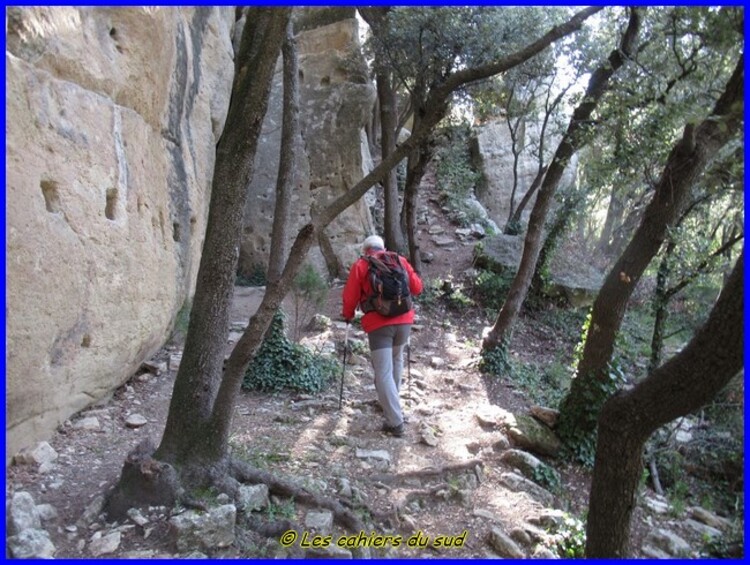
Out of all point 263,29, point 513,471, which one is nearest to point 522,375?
point 513,471

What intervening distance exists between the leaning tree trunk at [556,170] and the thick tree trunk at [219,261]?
5.24 m

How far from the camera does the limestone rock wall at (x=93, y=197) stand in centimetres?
A: 468

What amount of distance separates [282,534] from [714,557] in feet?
11.6

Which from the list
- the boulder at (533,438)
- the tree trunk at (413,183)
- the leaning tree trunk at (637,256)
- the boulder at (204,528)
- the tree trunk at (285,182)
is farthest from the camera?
the tree trunk at (413,183)

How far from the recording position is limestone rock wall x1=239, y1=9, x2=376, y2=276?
14133 mm

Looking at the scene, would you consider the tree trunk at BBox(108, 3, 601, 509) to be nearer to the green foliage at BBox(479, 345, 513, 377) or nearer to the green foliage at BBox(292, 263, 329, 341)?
the green foliage at BBox(292, 263, 329, 341)

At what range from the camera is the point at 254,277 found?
13.5 m

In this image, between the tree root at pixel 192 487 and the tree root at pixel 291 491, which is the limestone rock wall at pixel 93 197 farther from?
the tree root at pixel 291 491

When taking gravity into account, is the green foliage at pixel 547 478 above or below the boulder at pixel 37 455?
below

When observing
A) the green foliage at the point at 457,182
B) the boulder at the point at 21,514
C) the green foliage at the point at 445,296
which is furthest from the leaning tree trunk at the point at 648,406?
the green foliage at the point at 457,182

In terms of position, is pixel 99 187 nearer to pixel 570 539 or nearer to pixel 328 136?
pixel 570 539

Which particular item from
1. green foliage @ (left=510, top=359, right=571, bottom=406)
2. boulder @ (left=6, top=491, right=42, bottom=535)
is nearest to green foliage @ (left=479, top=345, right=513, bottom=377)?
green foliage @ (left=510, top=359, right=571, bottom=406)

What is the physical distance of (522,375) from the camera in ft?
33.7

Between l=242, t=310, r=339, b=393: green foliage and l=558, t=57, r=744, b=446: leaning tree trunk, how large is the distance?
3.20 meters
